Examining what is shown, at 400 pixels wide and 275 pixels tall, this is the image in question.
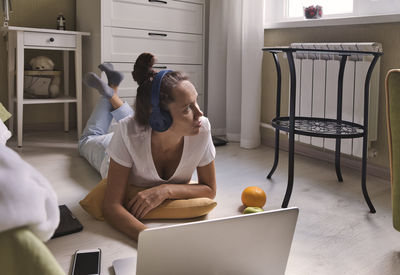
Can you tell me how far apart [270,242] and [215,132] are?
2.52 m

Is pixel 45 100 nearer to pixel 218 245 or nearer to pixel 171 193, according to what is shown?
pixel 171 193

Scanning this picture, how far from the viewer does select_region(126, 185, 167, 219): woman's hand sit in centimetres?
150

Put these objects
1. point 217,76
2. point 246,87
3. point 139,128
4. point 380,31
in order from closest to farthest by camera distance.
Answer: point 139,128 < point 380,31 < point 246,87 < point 217,76

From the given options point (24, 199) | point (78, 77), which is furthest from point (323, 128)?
point (78, 77)

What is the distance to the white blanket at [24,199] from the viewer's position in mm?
366

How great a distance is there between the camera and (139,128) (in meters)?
1.48

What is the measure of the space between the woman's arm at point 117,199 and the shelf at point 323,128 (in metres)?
0.77

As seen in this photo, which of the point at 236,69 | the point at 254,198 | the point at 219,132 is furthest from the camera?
the point at 219,132

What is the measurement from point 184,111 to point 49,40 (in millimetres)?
1867

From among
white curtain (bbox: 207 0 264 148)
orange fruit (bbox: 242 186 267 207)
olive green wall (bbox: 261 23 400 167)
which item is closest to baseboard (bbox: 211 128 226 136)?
white curtain (bbox: 207 0 264 148)

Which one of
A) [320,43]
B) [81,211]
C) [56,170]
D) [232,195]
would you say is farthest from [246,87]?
[81,211]

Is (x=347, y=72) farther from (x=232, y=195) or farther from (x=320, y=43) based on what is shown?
(x=232, y=195)

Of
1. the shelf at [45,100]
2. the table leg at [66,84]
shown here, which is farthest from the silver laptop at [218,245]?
the table leg at [66,84]

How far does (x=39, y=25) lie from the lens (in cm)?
334
